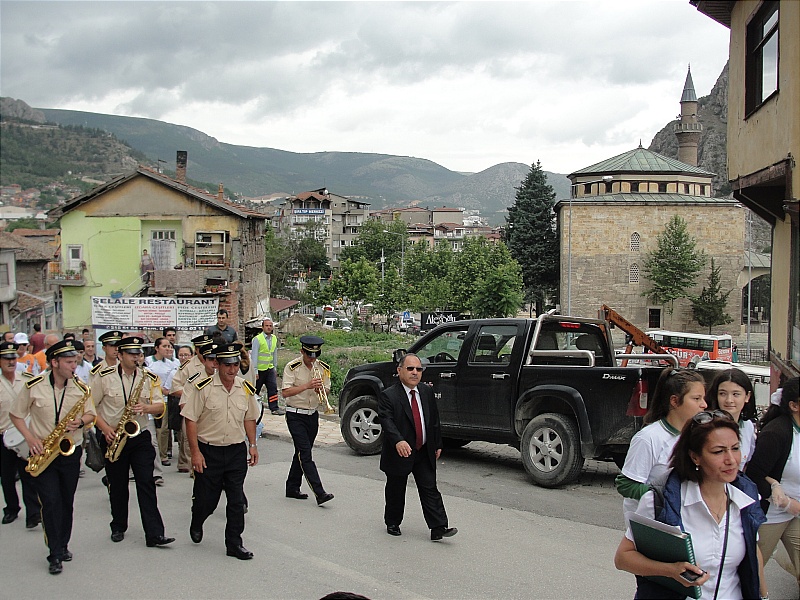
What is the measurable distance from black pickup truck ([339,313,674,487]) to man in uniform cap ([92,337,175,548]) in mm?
3297

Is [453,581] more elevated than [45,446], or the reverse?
[45,446]

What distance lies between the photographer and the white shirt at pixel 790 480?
517 centimetres

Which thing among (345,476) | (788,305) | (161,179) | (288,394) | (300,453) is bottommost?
(345,476)

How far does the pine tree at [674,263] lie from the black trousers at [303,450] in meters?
64.6

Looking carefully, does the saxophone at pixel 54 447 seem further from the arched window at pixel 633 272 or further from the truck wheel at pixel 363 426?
the arched window at pixel 633 272

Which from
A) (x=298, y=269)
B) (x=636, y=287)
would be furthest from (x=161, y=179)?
(x=298, y=269)

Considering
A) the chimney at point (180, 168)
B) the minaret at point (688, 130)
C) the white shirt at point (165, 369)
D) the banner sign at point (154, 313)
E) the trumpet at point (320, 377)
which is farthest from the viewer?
the minaret at point (688, 130)

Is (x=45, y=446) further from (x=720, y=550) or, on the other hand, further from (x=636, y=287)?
(x=636, y=287)

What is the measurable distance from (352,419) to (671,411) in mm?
7733

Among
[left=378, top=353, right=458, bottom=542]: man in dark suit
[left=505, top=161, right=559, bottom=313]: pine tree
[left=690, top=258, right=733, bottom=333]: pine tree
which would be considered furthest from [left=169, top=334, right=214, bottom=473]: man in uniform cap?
[left=690, top=258, right=733, bottom=333]: pine tree

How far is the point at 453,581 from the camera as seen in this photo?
6477 millimetres

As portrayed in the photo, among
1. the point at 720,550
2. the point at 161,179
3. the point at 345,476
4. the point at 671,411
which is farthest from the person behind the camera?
the point at 161,179

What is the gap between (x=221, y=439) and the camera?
23.4 ft

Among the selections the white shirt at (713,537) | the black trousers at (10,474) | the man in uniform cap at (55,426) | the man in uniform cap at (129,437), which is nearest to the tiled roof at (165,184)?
the black trousers at (10,474)
